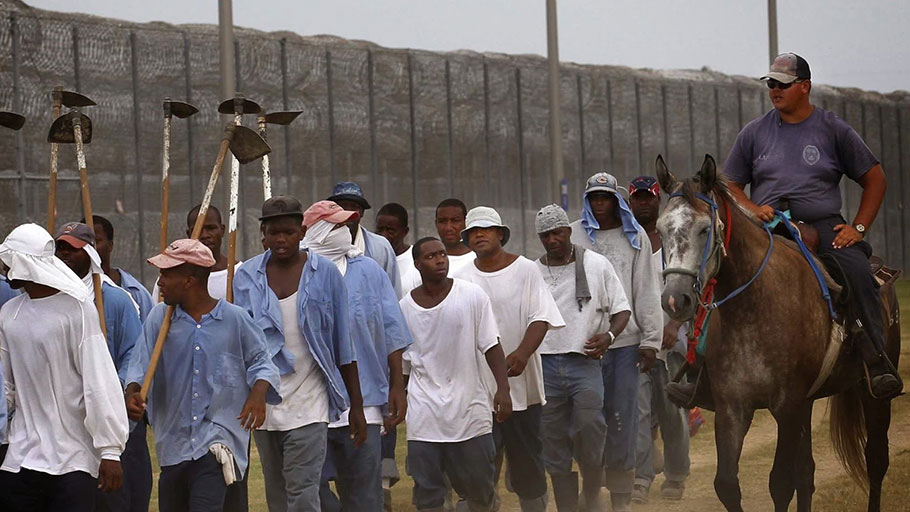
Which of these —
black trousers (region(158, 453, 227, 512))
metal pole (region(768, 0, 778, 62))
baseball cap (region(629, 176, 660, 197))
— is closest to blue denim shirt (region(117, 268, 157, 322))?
black trousers (region(158, 453, 227, 512))

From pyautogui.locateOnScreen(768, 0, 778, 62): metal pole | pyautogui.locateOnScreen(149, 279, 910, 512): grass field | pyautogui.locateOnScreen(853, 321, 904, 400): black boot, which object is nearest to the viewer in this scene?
pyautogui.locateOnScreen(853, 321, 904, 400): black boot

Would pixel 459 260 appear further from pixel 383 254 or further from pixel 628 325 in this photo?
pixel 628 325

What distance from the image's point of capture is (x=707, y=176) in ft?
29.4

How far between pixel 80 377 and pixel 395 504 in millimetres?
4734

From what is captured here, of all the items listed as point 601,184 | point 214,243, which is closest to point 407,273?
point 601,184

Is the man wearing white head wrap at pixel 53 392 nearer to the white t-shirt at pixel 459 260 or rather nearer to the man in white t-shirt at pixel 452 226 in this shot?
the white t-shirt at pixel 459 260

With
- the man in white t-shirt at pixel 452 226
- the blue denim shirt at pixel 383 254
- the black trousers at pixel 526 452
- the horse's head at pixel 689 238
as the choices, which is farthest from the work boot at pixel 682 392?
the man in white t-shirt at pixel 452 226

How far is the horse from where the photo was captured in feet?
28.9

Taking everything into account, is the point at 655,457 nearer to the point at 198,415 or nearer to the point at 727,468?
Answer: the point at 727,468

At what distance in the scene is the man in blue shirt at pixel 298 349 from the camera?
852 centimetres

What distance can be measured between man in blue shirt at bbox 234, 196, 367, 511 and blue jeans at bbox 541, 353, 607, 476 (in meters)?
1.98

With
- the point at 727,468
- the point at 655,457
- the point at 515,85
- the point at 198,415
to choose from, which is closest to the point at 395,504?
the point at 655,457

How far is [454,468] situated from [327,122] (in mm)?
15124

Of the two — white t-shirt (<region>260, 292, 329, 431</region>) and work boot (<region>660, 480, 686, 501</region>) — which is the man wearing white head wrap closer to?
white t-shirt (<region>260, 292, 329, 431</region>)
